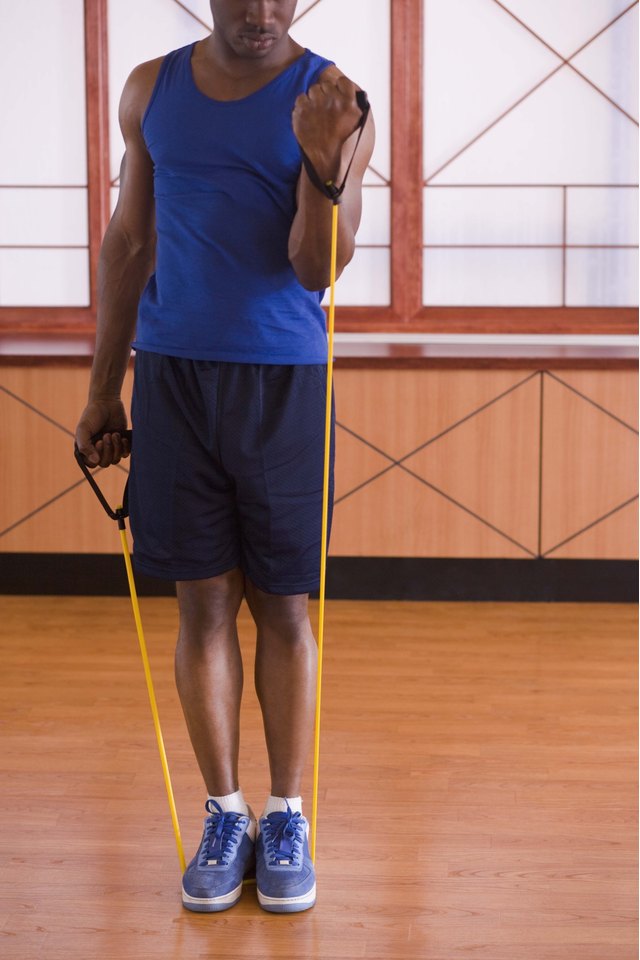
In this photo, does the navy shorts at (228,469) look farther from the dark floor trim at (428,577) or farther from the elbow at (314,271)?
the dark floor trim at (428,577)

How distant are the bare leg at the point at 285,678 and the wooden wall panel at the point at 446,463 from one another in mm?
1706

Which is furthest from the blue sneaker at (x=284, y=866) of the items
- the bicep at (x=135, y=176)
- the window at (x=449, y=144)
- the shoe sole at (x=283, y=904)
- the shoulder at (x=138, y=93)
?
the window at (x=449, y=144)

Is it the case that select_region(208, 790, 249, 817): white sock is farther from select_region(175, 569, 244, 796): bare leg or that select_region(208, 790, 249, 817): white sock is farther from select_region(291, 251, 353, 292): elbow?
select_region(291, 251, 353, 292): elbow

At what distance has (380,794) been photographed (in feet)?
7.94

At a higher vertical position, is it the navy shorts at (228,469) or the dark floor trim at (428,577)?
the navy shorts at (228,469)

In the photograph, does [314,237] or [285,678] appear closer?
[314,237]

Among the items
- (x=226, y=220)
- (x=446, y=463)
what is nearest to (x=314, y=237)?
(x=226, y=220)

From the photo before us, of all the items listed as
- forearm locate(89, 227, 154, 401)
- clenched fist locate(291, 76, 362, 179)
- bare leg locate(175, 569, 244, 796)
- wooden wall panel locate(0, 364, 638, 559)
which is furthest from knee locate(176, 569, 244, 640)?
wooden wall panel locate(0, 364, 638, 559)

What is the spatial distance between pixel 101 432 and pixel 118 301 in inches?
8.3

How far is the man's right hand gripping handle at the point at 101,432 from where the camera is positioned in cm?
200

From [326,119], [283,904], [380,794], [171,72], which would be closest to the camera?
[326,119]

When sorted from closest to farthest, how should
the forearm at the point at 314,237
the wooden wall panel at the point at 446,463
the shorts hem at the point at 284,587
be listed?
1. the forearm at the point at 314,237
2. the shorts hem at the point at 284,587
3. the wooden wall panel at the point at 446,463

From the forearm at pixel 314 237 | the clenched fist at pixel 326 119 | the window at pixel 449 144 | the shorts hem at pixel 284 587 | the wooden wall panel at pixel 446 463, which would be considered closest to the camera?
the clenched fist at pixel 326 119

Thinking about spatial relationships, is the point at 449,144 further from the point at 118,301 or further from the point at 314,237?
the point at 314,237
